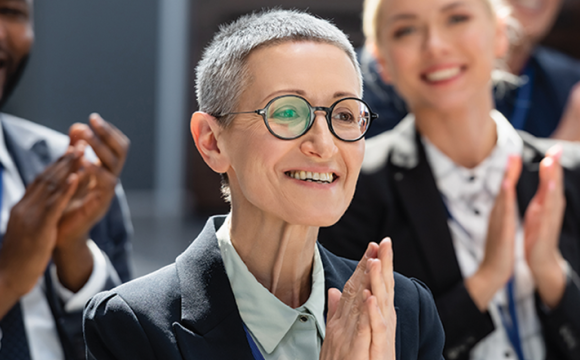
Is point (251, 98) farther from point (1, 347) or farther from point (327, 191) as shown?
point (1, 347)

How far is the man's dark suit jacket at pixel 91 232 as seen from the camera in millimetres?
1815

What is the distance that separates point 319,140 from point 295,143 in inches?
1.6

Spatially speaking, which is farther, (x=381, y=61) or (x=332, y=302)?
(x=381, y=61)

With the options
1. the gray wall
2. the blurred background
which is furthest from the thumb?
the gray wall

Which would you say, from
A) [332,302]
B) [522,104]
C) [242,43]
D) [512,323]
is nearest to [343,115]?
[242,43]

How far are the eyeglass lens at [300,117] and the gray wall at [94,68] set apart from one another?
580cm

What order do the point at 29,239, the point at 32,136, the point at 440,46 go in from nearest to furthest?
the point at 29,239, the point at 440,46, the point at 32,136

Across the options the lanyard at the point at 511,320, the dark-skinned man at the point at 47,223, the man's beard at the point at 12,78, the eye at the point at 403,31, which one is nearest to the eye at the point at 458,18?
the eye at the point at 403,31

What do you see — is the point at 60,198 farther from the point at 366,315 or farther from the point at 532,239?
the point at 532,239

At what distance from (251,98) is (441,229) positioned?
92cm

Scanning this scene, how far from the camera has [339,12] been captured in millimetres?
6609

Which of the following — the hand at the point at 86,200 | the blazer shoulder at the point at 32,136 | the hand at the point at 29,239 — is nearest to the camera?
the hand at the point at 29,239

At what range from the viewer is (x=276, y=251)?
3.99 feet

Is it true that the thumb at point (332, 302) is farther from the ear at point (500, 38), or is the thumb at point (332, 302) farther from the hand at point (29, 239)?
the ear at point (500, 38)
